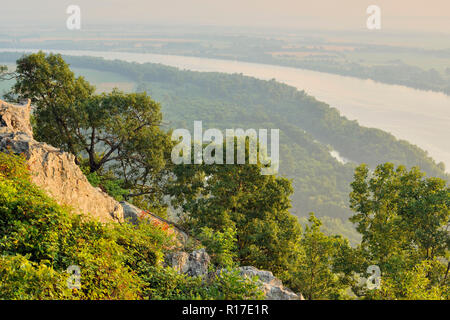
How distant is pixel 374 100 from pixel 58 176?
11906 cm

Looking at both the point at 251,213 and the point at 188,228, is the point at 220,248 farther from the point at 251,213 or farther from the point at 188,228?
the point at 188,228

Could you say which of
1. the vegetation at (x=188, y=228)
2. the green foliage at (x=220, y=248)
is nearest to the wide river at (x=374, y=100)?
the vegetation at (x=188, y=228)

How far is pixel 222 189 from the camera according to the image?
1692cm

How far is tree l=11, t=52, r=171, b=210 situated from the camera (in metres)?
19.4

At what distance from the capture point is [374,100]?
117438 mm

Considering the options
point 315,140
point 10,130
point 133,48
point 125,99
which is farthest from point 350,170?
point 133,48

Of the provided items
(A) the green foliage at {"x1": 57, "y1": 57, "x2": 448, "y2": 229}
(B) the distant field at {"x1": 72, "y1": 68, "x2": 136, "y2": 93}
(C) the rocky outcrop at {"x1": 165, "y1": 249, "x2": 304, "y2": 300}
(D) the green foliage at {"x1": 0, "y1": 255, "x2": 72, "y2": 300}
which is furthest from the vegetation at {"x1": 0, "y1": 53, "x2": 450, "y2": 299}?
(B) the distant field at {"x1": 72, "y1": 68, "x2": 136, "y2": 93}

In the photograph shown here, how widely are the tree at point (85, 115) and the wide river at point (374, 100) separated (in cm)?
8493

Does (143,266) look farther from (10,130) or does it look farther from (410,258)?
(410,258)

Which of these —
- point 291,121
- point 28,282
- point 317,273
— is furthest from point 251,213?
point 291,121

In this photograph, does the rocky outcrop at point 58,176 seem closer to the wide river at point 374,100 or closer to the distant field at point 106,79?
the wide river at point 374,100

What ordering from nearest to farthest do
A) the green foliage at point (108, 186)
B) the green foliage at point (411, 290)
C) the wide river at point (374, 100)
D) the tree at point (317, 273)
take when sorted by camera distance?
1. the green foliage at point (411, 290)
2. the tree at point (317, 273)
3. the green foliage at point (108, 186)
4. the wide river at point (374, 100)

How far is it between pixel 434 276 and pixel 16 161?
44.5 feet

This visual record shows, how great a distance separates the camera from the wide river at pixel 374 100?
313ft
